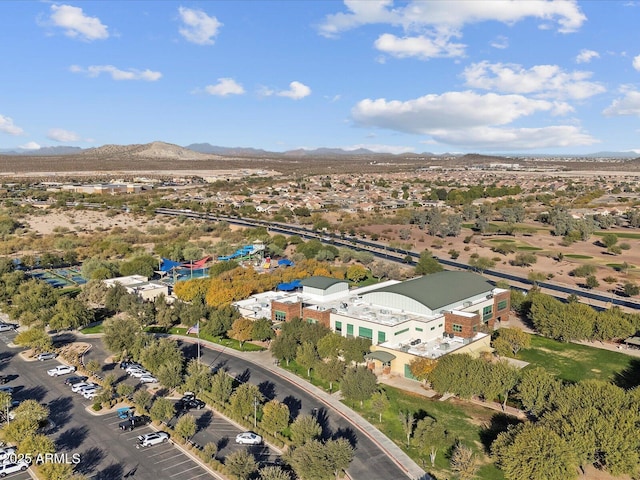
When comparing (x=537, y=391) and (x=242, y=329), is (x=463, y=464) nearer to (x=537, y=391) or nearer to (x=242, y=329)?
(x=537, y=391)

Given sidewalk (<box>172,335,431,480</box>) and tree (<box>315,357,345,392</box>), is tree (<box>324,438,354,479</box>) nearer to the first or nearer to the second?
sidewalk (<box>172,335,431,480</box>)

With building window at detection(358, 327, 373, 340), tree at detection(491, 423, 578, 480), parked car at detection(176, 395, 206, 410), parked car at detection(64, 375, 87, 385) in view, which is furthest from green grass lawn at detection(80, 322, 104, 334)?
tree at detection(491, 423, 578, 480)

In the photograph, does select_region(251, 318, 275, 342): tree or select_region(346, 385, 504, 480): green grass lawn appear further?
select_region(251, 318, 275, 342): tree

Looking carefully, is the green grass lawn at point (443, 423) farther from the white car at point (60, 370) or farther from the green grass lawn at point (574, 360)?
the white car at point (60, 370)

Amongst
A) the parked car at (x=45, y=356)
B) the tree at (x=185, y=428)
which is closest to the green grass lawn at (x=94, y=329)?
the parked car at (x=45, y=356)

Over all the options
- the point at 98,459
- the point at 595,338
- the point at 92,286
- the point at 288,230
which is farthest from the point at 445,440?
the point at 288,230

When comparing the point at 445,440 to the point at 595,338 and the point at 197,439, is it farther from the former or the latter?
the point at 595,338

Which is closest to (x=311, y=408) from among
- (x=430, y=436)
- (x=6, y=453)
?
(x=430, y=436)
